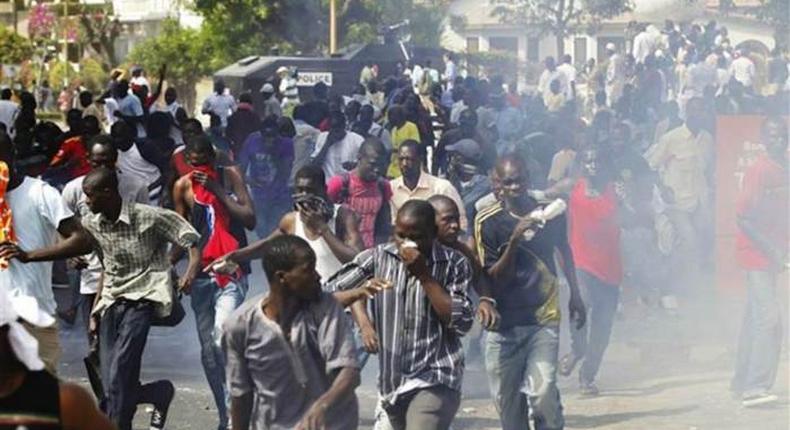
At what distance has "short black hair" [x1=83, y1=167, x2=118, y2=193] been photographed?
7.97 meters

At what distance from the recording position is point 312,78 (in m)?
26.7

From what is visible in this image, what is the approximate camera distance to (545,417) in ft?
25.3

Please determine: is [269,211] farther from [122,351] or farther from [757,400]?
[122,351]

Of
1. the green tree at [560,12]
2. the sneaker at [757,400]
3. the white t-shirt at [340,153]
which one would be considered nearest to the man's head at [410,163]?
the sneaker at [757,400]

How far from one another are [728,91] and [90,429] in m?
19.4

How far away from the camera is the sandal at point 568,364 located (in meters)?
10.4

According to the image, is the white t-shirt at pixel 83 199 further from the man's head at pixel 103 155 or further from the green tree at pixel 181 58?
the green tree at pixel 181 58

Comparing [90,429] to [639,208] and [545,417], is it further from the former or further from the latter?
[639,208]

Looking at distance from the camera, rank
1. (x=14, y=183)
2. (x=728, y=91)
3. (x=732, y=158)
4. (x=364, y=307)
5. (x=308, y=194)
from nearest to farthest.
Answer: (x=364, y=307) → (x=14, y=183) → (x=308, y=194) → (x=732, y=158) → (x=728, y=91)

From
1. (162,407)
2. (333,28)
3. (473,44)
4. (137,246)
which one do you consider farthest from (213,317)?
(473,44)

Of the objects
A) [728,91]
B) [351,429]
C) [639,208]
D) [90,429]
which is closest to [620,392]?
[639,208]

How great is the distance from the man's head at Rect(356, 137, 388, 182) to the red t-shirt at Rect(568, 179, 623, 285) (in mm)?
1123

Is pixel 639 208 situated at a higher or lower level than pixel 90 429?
lower

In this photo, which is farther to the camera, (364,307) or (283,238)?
(364,307)
